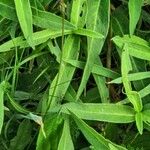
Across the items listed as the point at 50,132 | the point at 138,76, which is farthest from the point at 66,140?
the point at 138,76

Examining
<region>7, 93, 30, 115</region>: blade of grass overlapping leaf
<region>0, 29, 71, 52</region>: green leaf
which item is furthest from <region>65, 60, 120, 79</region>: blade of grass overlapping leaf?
<region>7, 93, 30, 115</region>: blade of grass overlapping leaf

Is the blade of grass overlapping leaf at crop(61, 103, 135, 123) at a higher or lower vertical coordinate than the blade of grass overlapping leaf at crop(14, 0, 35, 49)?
lower

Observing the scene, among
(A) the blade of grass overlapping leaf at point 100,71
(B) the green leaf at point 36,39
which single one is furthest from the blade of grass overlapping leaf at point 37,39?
(A) the blade of grass overlapping leaf at point 100,71

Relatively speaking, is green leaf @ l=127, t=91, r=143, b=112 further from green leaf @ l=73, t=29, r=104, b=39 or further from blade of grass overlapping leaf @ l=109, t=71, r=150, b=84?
green leaf @ l=73, t=29, r=104, b=39

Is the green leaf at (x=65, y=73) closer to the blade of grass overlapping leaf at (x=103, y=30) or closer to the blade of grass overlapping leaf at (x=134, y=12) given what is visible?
the blade of grass overlapping leaf at (x=103, y=30)

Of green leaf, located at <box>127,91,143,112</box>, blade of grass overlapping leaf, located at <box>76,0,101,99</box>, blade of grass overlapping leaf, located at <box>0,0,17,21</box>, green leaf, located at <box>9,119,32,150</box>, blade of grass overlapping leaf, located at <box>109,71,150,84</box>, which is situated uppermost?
blade of grass overlapping leaf, located at <box>0,0,17,21</box>

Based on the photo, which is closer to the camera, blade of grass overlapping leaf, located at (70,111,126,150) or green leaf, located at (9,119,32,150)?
blade of grass overlapping leaf, located at (70,111,126,150)

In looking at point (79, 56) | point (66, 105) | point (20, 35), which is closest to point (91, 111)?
point (66, 105)
